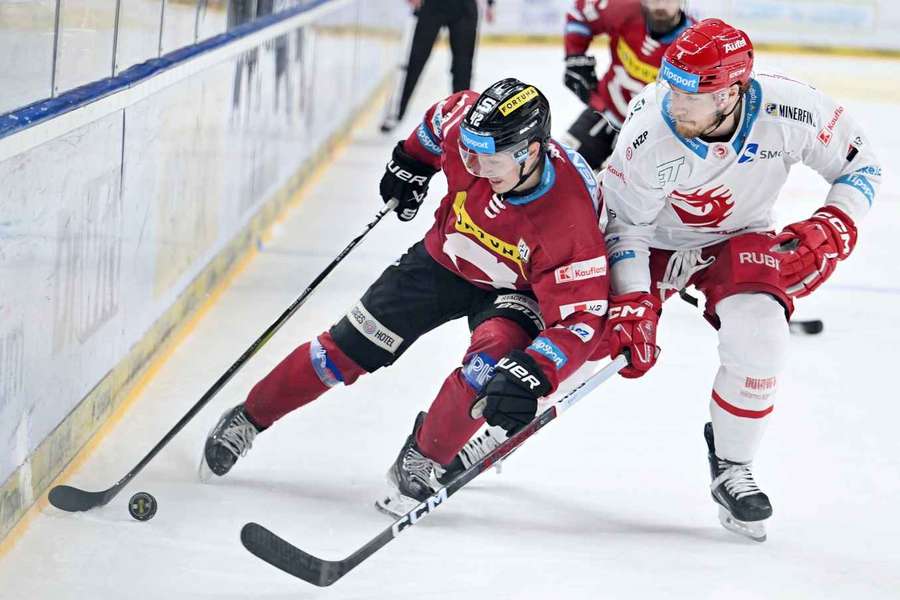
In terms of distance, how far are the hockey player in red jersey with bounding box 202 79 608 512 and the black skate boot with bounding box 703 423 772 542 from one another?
1.60ft

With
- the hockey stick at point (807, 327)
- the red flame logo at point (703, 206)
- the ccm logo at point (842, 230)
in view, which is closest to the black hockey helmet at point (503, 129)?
the red flame logo at point (703, 206)

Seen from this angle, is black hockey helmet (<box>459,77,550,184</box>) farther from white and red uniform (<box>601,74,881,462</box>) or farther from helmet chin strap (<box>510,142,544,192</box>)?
white and red uniform (<box>601,74,881,462</box>)

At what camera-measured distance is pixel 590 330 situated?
269 centimetres

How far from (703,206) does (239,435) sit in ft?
3.86

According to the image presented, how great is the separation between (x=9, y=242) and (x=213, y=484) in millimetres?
812

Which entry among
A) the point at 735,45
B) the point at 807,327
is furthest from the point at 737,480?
the point at 807,327

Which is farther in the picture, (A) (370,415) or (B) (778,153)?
(A) (370,415)

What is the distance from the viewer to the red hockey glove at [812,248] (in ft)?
9.08

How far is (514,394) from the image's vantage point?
8.45 ft

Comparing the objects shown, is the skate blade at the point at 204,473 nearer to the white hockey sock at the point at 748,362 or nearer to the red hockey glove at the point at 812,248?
the white hockey sock at the point at 748,362

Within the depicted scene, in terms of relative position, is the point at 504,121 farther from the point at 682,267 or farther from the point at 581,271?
the point at 682,267

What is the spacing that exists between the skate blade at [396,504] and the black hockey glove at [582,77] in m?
2.19

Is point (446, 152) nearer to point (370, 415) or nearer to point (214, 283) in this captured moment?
point (370, 415)

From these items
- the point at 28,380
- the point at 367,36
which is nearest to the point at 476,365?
the point at 28,380
